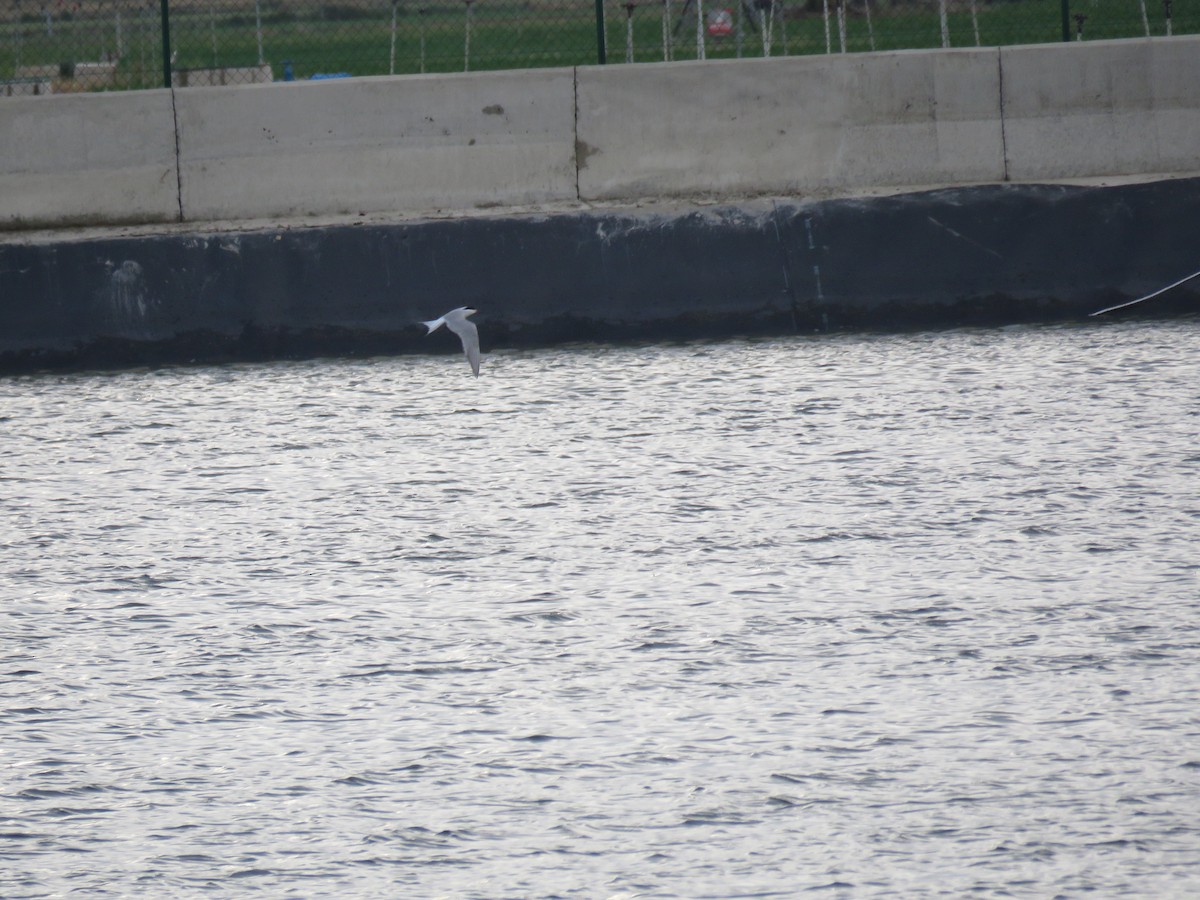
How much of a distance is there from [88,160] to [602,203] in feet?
11.6

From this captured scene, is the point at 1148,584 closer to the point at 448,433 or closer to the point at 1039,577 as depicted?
the point at 1039,577

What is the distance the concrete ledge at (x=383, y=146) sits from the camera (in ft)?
45.4

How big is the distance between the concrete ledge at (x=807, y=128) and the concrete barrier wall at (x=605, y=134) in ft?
0.04

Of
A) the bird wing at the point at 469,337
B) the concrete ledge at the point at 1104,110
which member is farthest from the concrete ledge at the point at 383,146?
the concrete ledge at the point at 1104,110

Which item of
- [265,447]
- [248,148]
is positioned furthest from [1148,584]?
[248,148]

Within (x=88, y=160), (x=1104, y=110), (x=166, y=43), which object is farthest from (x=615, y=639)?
(x=166, y=43)

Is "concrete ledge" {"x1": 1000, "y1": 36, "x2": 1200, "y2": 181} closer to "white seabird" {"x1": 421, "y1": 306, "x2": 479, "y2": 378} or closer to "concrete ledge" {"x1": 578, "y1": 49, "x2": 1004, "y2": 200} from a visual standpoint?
"concrete ledge" {"x1": 578, "y1": 49, "x2": 1004, "y2": 200}

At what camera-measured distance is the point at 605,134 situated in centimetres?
1402

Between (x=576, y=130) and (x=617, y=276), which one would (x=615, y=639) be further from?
(x=576, y=130)

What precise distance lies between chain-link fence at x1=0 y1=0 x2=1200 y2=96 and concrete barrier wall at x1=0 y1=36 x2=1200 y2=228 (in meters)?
1.06

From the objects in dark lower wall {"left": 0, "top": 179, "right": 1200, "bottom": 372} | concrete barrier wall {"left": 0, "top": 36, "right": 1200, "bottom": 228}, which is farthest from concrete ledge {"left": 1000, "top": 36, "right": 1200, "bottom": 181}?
dark lower wall {"left": 0, "top": 179, "right": 1200, "bottom": 372}

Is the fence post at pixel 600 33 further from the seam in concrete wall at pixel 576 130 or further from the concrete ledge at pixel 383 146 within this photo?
the concrete ledge at pixel 383 146

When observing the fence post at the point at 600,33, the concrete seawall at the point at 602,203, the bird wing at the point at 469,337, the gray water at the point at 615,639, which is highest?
the fence post at the point at 600,33

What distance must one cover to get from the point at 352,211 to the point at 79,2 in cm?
269
